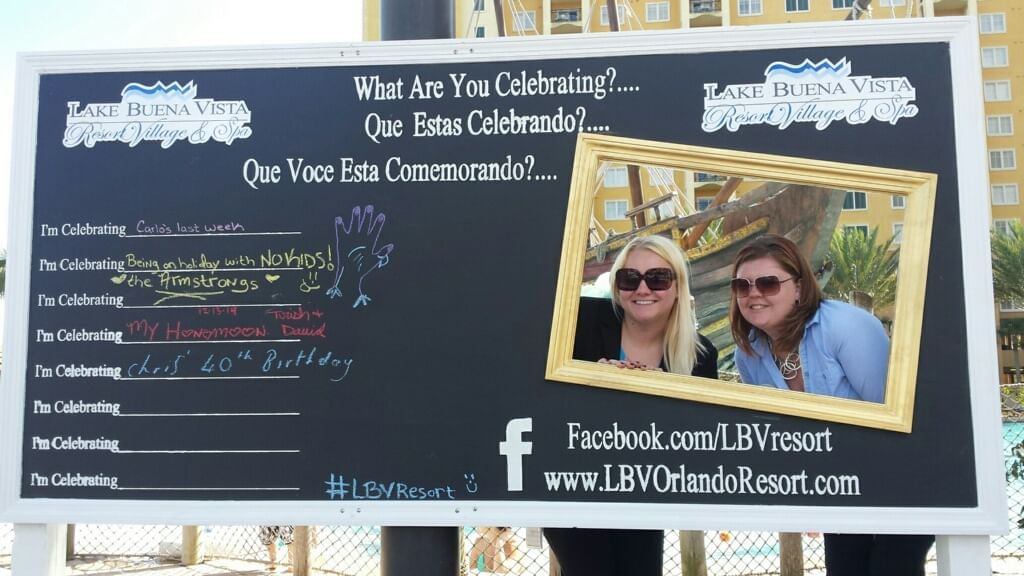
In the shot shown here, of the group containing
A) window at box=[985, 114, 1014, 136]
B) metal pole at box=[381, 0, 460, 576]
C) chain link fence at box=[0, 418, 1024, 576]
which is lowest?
chain link fence at box=[0, 418, 1024, 576]

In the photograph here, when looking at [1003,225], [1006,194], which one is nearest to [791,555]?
[1003,225]

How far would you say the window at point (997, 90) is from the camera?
41.4 m

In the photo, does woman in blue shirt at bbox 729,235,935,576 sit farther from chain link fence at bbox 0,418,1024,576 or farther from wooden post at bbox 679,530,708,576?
chain link fence at bbox 0,418,1024,576

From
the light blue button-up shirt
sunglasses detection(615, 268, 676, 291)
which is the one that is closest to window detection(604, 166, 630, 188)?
sunglasses detection(615, 268, 676, 291)

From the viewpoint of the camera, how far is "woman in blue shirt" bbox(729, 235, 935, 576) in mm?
2670

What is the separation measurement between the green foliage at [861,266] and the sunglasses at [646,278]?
54 centimetres

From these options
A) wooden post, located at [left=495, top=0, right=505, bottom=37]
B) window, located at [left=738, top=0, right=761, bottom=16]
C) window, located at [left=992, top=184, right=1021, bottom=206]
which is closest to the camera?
wooden post, located at [left=495, top=0, right=505, bottom=37]

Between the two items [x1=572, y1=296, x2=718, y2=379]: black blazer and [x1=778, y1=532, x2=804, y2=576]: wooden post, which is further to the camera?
[x1=778, y1=532, x2=804, y2=576]: wooden post

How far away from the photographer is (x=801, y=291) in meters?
2.70

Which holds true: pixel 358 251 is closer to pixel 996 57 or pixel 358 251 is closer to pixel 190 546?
pixel 190 546

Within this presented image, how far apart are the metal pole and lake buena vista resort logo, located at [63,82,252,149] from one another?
69 cm

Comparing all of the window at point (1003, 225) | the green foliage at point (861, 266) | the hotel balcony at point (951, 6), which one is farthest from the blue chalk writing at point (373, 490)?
the hotel balcony at point (951, 6)

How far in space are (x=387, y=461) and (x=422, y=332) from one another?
0.48 meters

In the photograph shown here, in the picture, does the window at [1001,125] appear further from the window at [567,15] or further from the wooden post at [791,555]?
the wooden post at [791,555]
